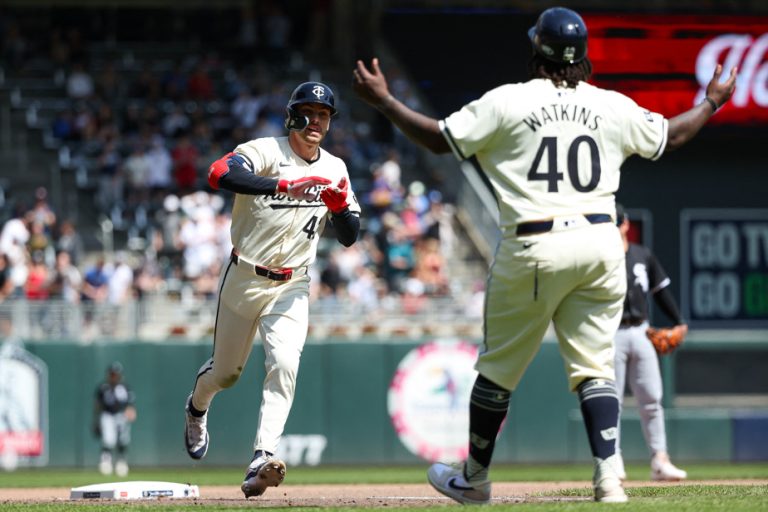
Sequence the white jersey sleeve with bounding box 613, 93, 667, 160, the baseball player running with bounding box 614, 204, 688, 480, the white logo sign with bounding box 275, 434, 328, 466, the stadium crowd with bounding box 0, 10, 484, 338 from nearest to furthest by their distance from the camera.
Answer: the white jersey sleeve with bounding box 613, 93, 667, 160, the baseball player running with bounding box 614, 204, 688, 480, the white logo sign with bounding box 275, 434, 328, 466, the stadium crowd with bounding box 0, 10, 484, 338

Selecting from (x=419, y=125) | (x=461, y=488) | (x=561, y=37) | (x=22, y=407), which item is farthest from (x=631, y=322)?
(x=22, y=407)

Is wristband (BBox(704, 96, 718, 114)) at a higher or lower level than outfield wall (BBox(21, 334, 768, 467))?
higher

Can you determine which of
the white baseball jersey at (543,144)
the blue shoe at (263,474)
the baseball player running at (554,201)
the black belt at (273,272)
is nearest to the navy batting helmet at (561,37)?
the baseball player running at (554,201)

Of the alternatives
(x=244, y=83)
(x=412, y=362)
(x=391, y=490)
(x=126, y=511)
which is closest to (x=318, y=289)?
(x=412, y=362)

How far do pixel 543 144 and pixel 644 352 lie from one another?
4.82m

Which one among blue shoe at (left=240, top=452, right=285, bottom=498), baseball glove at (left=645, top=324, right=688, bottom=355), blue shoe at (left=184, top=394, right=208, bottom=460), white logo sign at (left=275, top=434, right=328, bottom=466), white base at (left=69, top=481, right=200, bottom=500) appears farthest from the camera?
white logo sign at (left=275, top=434, right=328, bottom=466)

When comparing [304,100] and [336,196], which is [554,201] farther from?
[304,100]

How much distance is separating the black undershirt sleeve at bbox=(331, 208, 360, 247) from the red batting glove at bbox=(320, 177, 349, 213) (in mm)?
85

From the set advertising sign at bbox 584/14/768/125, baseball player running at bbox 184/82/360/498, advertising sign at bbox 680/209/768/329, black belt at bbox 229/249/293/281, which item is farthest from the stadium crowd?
black belt at bbox 229/249/293/281

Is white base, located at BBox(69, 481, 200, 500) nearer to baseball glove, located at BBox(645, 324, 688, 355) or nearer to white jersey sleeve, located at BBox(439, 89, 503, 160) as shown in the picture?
white jersey sleeve, located at BBox(439, 89, 503, 160)

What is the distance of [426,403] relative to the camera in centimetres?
1658

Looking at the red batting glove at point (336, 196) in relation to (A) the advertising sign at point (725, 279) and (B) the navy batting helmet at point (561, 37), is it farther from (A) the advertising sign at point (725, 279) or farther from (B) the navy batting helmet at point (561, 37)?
(A) the advertising sign at point (725, 279)

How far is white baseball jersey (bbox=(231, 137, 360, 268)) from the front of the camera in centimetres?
729

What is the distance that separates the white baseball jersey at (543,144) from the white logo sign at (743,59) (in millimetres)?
11737
